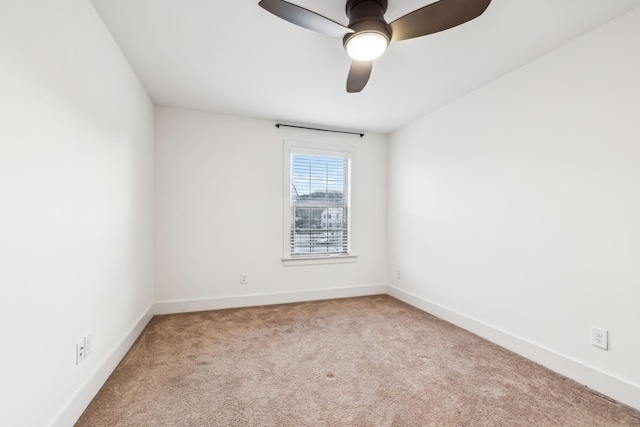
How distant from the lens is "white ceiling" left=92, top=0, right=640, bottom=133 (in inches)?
69.5

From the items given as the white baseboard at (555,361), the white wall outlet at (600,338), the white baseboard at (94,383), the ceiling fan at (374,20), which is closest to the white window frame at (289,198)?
the white baseboard at (555,361)

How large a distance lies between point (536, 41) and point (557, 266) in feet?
5.44

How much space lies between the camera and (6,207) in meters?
1.08

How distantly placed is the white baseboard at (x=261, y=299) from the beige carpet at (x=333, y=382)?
38 cm

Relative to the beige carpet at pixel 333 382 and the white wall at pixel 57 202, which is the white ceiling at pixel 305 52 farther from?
the beige carpet at pixel 333 382

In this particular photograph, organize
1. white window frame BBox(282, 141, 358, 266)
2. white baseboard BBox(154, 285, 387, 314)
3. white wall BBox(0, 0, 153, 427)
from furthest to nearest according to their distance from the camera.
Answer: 1. white window frame BBox(282, 141, 358, 266)
2. white baseboard BBox(154, 285, 387, 314)
3. white wall BBox(0, 0, 153, 427)

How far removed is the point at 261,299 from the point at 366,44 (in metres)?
3.06

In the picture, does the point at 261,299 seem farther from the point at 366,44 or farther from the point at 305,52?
the point at 366,44

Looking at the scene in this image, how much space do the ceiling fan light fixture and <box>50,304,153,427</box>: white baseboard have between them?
8.30ft

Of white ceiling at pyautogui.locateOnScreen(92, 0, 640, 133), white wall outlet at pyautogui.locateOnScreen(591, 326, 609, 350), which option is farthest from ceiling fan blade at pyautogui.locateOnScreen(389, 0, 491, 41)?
white wall outlet at pyautogui.locateOnScreen(591, 326, 609, 350)

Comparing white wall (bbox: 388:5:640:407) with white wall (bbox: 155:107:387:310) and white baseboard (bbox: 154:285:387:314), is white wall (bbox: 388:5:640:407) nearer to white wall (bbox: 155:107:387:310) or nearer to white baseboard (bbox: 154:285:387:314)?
white baseboard (bbox: 154:285:387:314)

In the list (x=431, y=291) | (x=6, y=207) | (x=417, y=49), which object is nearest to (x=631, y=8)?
Result: (x=417, y=49)

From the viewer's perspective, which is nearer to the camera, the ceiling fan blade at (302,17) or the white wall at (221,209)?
the ceiling fan blade at (302,17)

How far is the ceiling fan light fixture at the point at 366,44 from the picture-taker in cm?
164
